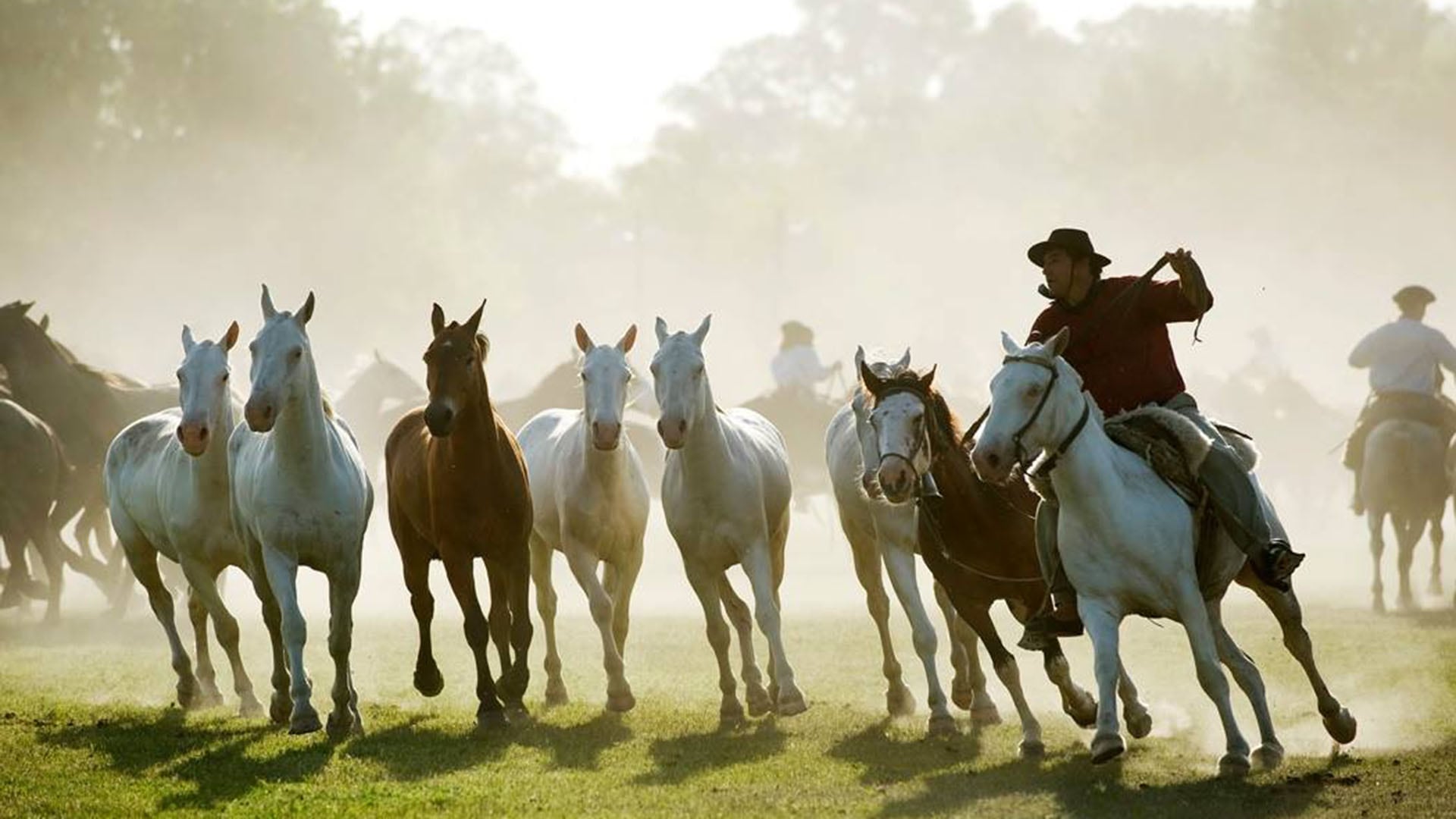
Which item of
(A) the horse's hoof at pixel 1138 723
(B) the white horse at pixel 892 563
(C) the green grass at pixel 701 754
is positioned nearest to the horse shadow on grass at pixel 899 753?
(C) the green grass at pixel 701 754

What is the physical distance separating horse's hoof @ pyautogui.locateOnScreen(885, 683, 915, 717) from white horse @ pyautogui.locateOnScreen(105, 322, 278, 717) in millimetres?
4141

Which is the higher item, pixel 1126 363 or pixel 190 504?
pixel 1126 363

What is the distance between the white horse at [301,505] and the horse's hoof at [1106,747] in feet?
15.8

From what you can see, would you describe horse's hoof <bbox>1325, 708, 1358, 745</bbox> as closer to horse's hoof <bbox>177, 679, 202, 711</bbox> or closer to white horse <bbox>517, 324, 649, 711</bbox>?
white horse <bbox>517, 324, 649, 711</bbox>

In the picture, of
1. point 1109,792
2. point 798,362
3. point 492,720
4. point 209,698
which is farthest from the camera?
point 798,362

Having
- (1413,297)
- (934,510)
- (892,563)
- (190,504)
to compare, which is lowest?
(892,563)

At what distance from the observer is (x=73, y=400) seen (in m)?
25.4

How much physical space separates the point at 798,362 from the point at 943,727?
20.9 m

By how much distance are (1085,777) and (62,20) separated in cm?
4948

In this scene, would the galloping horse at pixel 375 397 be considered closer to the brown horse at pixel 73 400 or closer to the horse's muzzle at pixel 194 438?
the brown horse at pixel 73 400

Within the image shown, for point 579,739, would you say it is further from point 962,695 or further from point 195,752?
point 962,695

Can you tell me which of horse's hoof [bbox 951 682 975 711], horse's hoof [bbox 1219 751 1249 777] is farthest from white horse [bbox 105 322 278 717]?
horse's hoof [bbox 1219 751 1249 777]

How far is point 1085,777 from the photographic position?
426 inches

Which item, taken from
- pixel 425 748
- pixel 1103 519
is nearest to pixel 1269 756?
pixel 1103 519
